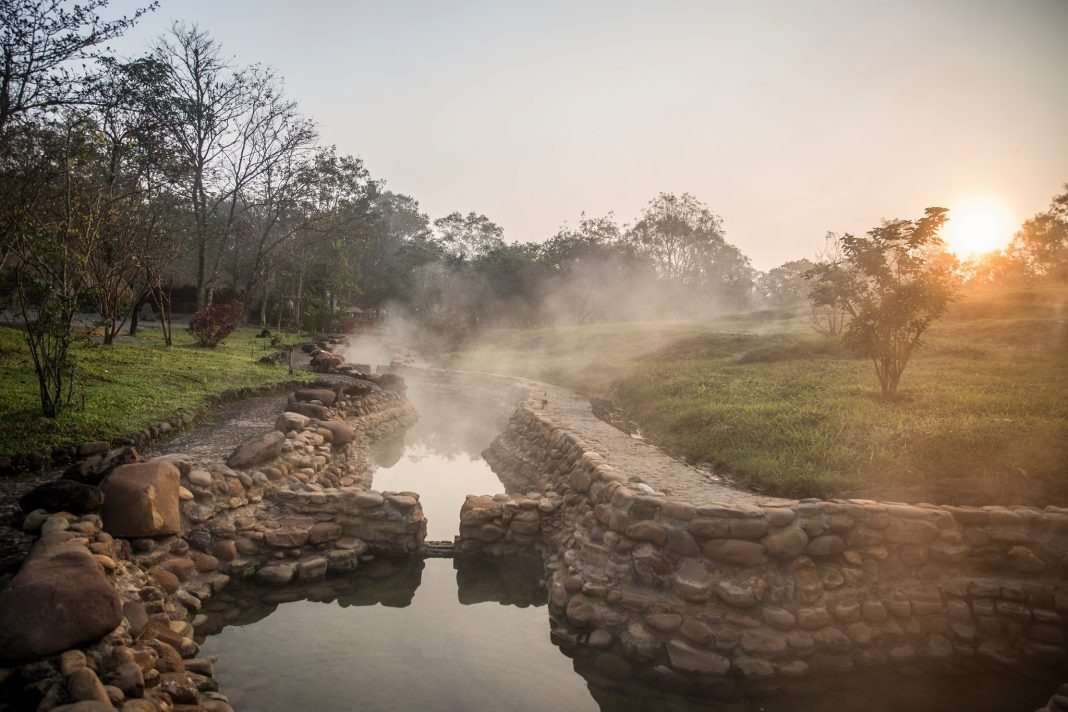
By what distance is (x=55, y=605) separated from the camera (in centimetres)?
360

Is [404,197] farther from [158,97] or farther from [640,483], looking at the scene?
[640,483]

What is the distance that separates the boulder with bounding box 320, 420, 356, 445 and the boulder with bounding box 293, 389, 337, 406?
4.20 ft

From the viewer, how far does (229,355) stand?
1634 centimetres

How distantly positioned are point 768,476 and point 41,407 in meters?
10.1

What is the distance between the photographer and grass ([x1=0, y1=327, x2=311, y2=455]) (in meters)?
6.99

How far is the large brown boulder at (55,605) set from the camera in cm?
340

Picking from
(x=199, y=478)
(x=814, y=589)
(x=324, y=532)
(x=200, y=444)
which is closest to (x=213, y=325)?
(x=200, y=444)

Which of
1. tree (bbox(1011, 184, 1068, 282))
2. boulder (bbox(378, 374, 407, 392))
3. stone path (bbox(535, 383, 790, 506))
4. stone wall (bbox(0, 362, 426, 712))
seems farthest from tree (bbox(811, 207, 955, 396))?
tree (bbox(1011, 184, 1068, 282))

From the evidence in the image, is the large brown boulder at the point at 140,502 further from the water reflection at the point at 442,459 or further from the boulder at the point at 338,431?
the boulder at the point at 338,431

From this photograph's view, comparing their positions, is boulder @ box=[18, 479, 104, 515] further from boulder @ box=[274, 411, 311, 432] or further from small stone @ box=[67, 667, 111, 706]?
boulder @ box=[274, 411, 311, 432]

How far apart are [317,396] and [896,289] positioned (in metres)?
12.0

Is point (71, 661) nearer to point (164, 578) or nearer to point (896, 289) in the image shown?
point (164, 578)

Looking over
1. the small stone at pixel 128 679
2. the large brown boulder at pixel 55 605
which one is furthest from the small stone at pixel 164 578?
the small stone at pixel 128 679

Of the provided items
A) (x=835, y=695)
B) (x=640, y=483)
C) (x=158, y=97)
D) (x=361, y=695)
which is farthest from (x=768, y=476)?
(x=158, y=97)
